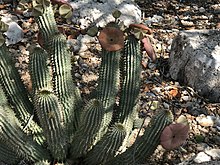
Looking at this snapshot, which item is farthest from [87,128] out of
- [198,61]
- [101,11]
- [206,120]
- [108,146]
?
[101,11]

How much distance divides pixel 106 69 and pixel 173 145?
1.87 ft

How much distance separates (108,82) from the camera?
2566 millimetres

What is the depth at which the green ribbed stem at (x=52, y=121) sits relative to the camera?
7.34 ft

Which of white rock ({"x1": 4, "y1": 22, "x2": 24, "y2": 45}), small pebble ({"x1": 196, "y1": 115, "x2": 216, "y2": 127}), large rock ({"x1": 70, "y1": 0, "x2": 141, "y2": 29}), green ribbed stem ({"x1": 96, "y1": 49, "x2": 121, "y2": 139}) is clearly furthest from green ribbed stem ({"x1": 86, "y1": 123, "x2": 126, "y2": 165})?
large rock ({"x1": 70, "y1": 0, "x2": 141, "y2": 29})

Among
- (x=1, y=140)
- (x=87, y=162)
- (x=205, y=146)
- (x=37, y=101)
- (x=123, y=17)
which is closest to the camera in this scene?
(x=37, y=101)

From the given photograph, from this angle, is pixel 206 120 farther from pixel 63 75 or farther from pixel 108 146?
pixel 63 75

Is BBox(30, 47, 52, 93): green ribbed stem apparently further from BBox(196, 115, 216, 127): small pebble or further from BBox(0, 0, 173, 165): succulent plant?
BBox(196, 115, 216, 127): small pebble

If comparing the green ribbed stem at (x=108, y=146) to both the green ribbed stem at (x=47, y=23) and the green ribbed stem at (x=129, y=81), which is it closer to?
the green ribbed stem at (x=129, y=81)

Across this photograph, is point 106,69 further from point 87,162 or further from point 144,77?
point 144,77

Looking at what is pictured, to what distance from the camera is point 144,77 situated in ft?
12.3

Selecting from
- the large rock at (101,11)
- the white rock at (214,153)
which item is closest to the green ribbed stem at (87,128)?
the white rock at (214,153)

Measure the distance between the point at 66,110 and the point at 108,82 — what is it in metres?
0.30

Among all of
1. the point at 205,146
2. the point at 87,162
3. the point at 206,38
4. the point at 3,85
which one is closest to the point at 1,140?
the point at 3,85

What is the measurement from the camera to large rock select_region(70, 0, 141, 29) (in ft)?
13.6
